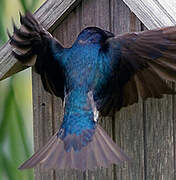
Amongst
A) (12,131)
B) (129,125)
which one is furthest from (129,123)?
(12,131)

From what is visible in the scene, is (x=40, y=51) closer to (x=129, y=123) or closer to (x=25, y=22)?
(x=25, y=22)

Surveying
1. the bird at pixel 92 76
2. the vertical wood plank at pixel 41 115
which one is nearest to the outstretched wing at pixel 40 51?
the bird at pixel 92 76

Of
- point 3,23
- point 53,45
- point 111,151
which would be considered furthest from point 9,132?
point 111,151

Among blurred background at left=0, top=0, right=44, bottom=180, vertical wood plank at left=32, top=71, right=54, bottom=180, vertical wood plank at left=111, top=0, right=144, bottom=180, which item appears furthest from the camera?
blurred background at left=0, top=0, right=44, bottom=180

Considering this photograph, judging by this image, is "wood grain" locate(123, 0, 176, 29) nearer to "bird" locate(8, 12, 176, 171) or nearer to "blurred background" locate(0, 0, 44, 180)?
"bird" locate(8, 12, 176, 171)

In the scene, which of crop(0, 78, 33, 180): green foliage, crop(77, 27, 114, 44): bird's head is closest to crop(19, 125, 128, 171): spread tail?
crop(77, 27, 114, 44): bird's head

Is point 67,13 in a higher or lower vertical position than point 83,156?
higher

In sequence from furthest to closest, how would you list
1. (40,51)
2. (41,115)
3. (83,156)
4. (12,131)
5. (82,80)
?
1. (12,131)
2. (41,115)
3. (40,51)
4. (82,80)
5. (83,156)
